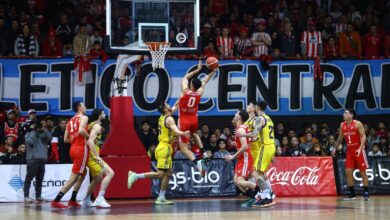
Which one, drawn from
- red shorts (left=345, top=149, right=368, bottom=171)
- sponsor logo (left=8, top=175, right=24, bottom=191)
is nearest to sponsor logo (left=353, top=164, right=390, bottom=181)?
red shorts (left=345, top=149, right=368, bottom=171)

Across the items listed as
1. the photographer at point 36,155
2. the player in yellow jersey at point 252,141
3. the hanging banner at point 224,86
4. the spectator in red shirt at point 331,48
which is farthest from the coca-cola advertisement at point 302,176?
the photographer at point 36,155

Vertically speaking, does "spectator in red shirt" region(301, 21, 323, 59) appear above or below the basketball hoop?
above

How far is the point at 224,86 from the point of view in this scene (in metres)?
24.3

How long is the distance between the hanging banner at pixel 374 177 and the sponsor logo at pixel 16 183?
26.6 feet

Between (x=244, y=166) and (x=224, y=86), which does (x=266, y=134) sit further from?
(x=224, y=86)

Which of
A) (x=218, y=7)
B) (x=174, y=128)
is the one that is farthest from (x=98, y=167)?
(x=218, y=7)

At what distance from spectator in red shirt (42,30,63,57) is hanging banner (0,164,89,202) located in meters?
4.32

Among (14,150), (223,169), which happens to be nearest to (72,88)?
(14,150)

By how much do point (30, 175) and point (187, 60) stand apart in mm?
6350

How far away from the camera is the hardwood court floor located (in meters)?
15.5

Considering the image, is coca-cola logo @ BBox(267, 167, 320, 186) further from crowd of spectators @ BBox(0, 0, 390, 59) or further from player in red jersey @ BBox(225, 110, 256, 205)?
crowd of spectators @ BBox(0, 0, 390, 59)

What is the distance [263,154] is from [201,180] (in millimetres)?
4294

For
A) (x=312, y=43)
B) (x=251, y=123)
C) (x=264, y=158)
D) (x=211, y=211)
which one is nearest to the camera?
(x=211, y=211)

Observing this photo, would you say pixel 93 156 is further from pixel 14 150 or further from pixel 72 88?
pixel 72 88
